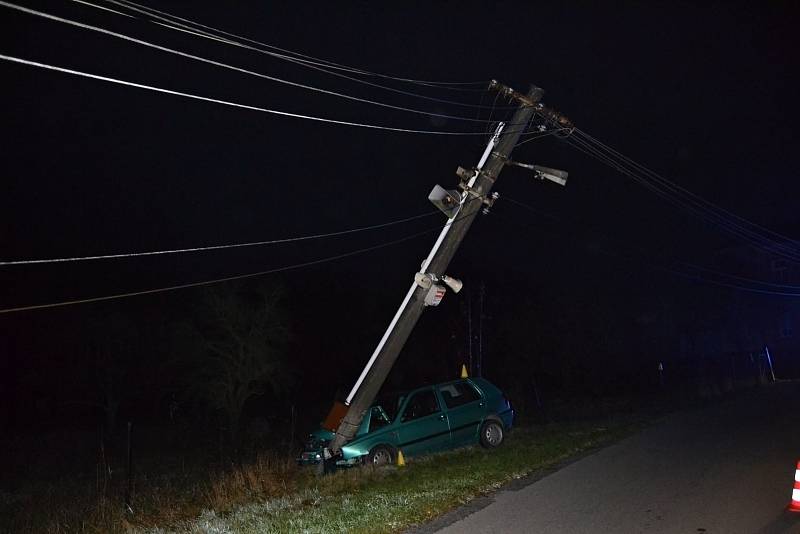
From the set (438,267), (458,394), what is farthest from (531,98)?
(458,394)

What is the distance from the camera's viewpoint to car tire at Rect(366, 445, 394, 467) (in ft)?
41.6

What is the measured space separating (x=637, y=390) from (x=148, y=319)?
1149 inches

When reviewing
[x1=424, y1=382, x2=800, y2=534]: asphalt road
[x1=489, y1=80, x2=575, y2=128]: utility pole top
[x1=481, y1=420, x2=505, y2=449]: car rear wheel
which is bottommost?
[x1=424, y1=382, x2=800, y2=534]: asphalt road

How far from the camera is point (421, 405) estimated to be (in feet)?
44.1

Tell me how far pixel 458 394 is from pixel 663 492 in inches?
223

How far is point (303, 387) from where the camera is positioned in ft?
166

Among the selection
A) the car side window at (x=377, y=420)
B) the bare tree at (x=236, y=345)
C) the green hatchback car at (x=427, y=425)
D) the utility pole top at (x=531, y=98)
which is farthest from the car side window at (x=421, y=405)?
the bare tree at (x=236, y=345)

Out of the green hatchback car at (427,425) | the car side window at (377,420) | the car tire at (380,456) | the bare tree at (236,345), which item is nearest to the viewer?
the car tire at (380,456)

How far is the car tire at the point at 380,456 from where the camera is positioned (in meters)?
12.7

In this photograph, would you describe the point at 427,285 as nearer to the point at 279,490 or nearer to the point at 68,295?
the point at 279,490

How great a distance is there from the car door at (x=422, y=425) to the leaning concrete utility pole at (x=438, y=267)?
2.57 feet

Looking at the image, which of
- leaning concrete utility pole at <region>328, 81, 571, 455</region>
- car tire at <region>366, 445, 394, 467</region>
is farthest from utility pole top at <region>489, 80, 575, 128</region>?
car tire at <region>366, 445, 394, 467</region>

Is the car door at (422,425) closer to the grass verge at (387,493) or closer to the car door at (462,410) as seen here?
the car door at (462,410)

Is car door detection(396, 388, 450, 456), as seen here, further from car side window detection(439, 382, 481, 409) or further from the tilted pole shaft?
the tilted pole shaft
